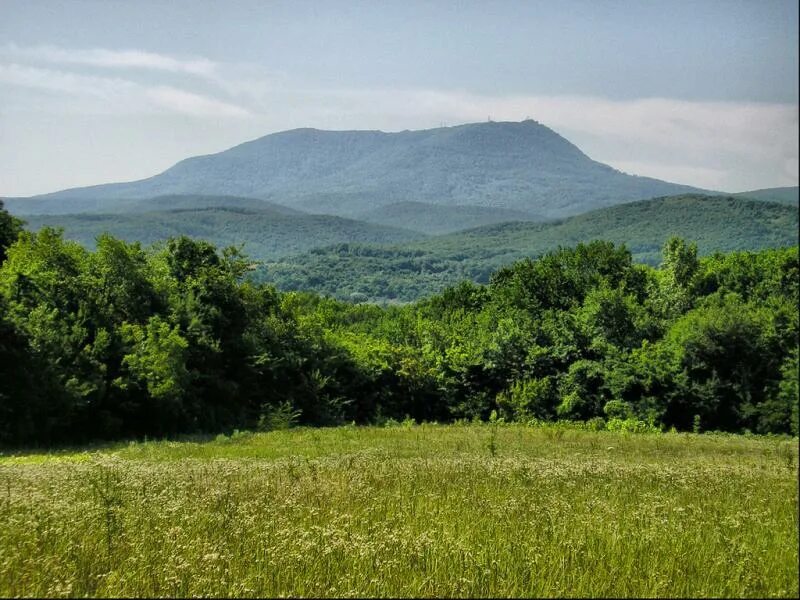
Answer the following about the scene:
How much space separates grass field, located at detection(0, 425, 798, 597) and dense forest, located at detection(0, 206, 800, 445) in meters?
0.94

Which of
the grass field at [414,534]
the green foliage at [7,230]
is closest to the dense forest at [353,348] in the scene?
the green foliage at [7,230]

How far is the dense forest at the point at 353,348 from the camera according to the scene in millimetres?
19109

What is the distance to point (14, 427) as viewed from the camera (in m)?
21.5

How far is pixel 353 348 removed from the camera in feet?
134

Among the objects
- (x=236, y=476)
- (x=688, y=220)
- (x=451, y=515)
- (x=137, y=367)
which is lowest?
(x=137, y=367)

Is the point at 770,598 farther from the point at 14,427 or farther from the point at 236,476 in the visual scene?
the point at 14,427

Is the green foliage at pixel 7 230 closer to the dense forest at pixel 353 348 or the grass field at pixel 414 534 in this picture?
the dense forest at pixel 353 348

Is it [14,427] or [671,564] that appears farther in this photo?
[14,427]

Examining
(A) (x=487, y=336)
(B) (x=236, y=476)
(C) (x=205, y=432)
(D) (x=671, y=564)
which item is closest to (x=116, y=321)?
(C) (x=205, y=432)

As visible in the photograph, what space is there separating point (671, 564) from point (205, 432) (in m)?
24.8

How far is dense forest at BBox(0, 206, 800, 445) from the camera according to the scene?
1911 cm

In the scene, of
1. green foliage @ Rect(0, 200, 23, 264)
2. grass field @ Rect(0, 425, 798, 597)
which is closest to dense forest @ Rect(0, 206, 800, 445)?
green foliage @ Rect(0, 200, 23, 264)

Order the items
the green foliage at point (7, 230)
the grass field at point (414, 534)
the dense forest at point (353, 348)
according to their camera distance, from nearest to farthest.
Answer: the grass field at point (414, 534)
the dense forest at point (353, 348)
the green foliage at point (7, 230)

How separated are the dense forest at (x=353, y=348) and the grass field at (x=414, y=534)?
0.94 m
